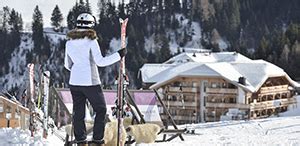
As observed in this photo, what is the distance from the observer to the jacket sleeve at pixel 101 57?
18.2 feet

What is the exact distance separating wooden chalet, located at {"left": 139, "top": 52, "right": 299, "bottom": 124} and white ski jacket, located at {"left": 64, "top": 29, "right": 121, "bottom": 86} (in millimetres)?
31350

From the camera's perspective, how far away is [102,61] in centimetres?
558

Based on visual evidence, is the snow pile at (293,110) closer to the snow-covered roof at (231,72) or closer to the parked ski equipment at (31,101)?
the snow-covered roof at (231,72)

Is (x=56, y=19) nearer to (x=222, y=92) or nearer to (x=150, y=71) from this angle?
(x=150, y=71)

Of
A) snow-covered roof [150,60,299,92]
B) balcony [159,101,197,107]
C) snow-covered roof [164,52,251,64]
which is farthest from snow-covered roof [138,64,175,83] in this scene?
snow-covered roof [164,52,251,64]

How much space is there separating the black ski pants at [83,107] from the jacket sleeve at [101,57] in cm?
31

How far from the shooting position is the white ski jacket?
5.64m

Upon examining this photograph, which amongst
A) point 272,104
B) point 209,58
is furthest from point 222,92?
point 209,58

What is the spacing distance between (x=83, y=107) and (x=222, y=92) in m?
33.7

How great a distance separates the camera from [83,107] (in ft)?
19.5

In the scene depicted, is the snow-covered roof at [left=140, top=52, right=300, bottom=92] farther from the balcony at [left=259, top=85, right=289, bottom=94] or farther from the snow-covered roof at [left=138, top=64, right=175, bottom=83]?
the balcony at [left=259, top=85, right=289, bottom=94]

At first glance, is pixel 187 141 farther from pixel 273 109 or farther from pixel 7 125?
pixel 273 109

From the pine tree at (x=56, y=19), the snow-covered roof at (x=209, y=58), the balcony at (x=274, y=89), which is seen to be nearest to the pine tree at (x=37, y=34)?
the pine tree at (x=56, y=19)

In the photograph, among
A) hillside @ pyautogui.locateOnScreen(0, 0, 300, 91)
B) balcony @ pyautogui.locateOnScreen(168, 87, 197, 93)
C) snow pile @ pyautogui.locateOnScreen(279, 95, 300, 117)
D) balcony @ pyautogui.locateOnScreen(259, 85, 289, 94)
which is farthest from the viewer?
hillside @ pyautogui.locateOnScreen(0, 0, 300, 91)
